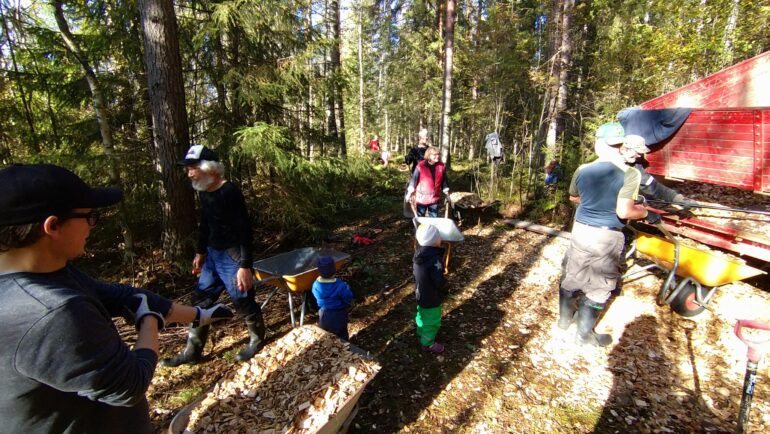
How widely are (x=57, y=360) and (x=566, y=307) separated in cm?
442

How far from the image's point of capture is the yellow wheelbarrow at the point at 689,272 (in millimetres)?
3576

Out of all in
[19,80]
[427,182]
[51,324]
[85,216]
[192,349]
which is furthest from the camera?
[427,182]

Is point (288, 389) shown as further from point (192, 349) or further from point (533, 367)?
point (533, 367)

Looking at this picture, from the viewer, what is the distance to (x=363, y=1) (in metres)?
23.3

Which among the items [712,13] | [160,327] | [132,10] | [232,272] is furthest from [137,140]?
[712,13]

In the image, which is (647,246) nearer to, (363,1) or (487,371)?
(487,371)

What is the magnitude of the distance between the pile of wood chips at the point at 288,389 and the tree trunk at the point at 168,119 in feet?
11.3

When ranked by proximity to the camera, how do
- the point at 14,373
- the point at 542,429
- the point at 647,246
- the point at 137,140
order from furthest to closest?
the point at 137,140 → the point at 647,246 → the point at 542,429 → the point at 14,373

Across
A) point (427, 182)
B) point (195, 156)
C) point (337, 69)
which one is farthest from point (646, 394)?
point (337, 69)

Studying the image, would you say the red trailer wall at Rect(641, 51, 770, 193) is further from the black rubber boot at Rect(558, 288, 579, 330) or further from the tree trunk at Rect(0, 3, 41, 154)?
the tree trunk at Rect(0, 3, 41, 154)

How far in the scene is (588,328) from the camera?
149 inches

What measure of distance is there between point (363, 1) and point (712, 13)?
2025 centimetres

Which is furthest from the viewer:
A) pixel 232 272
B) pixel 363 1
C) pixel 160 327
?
pixel 363 1

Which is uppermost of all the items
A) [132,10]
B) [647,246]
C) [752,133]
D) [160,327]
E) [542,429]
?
[132,10]
